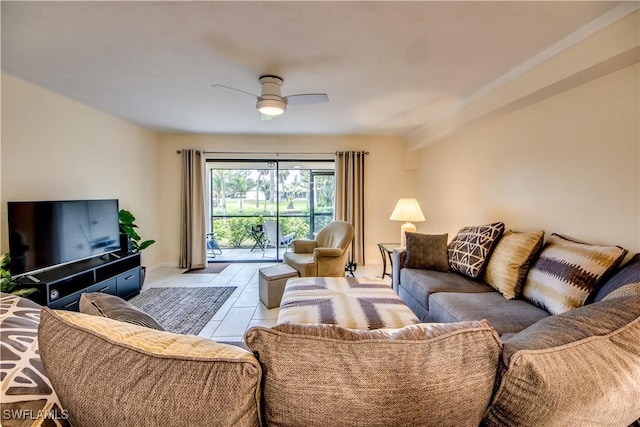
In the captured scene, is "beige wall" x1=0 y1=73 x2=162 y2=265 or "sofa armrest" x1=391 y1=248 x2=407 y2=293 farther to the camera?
"sofa armrest" x1=391 y1=248 x2=407 y2=293

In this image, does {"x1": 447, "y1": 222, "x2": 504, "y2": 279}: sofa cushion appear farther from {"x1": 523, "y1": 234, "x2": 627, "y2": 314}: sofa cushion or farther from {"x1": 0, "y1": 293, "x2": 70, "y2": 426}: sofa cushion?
{"x1": 0, "y1": 293, "x2": 70, "y2": 426}: sofa cushion

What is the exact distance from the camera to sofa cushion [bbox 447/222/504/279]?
8.09 feet

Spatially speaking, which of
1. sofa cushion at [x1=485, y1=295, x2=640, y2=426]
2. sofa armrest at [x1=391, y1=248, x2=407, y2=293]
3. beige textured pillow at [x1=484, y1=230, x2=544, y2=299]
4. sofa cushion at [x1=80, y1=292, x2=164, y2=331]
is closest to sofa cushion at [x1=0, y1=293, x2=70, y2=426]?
sofa cushion at [x1=80, y1=292, x2=164, y2=331]

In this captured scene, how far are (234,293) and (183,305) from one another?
0.63 m

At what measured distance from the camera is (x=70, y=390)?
1.94ft

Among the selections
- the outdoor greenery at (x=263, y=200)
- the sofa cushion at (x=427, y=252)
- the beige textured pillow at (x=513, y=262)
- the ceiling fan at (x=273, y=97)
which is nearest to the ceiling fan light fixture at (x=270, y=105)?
the ceiling fan at (x=273, y=97)

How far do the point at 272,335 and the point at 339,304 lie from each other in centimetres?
155

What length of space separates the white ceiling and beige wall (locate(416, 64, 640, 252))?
0.53 metres

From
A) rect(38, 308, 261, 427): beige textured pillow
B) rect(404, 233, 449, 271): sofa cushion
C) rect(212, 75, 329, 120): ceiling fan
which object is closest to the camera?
rect(38, 308, 261, 427): beige textured pillow

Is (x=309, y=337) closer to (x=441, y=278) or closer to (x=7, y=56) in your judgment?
(x=441, y=278)

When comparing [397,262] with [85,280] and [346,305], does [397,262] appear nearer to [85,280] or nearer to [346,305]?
[346,305]

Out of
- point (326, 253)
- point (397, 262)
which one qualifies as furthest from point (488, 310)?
point (326, 253)

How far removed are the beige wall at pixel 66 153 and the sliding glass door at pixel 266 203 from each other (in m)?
1.37

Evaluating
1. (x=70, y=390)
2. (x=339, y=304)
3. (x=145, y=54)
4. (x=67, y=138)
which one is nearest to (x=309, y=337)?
(x=70, y=390)
